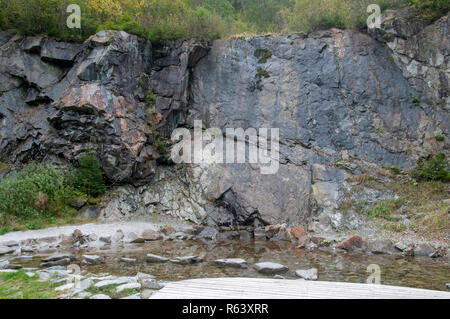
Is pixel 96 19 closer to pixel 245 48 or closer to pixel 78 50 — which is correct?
pixel 78 50

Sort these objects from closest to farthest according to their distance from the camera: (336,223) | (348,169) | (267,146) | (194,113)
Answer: (336,223) < (348,169) < (267,146) < (194,113)

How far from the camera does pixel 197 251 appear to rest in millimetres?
10891

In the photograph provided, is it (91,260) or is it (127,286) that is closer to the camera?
(127,286)

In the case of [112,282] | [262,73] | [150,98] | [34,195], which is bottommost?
[112,282]

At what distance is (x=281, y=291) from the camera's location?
523cm

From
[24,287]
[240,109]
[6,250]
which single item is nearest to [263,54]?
[240,109]

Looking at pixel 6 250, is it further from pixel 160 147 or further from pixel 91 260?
pixel 160 147

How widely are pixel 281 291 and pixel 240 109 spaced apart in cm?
1322

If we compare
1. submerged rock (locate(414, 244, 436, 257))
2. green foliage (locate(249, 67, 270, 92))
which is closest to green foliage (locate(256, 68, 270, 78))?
green foliage (locate(249, 67, 270, 92))

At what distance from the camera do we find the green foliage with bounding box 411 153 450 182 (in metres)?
14.0

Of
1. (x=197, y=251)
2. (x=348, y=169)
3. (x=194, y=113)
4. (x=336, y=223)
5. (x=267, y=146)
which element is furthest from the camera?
(x=194, y=113)

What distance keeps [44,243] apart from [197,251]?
5.25 metres

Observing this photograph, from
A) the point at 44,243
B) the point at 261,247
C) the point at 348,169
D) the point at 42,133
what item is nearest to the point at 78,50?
the point at 42,133

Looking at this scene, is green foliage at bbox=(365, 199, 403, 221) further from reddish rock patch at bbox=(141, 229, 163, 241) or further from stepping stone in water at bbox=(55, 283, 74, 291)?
stepping stone in water at bbox=(55, 283, 74, 291)
